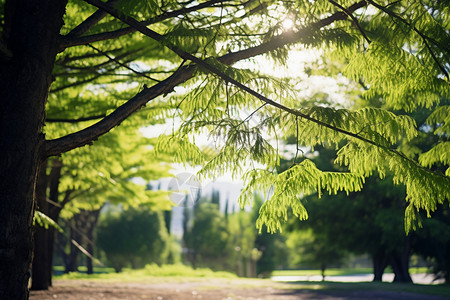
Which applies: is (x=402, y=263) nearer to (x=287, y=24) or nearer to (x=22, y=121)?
(x=287, y=24)

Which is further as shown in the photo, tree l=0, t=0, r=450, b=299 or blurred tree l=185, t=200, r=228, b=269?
blurred tree l=185, t=200, r=228, b=269

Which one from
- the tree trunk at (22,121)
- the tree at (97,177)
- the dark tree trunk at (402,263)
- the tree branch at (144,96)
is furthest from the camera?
the dark tree trunk at (402,263)

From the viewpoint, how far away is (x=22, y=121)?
4156 millimetres

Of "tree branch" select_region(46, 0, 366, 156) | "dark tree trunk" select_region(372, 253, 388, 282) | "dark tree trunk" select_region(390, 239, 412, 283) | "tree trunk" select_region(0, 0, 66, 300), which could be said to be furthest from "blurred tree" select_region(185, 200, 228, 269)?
"tree trunk" select_region(0, 0, 66, 300)

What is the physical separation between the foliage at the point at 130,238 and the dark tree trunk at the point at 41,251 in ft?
113

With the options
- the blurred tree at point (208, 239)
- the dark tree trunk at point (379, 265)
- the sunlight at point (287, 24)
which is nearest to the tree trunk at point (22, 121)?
the sunlight at point (287, 24)

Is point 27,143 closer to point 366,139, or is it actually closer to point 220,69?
point 220,69

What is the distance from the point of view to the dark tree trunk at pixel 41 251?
12664 mm

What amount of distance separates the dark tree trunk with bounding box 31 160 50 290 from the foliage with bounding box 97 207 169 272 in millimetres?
34466

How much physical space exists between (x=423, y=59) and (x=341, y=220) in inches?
774

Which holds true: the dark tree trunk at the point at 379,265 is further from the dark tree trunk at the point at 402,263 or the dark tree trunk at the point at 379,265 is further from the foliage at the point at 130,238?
the foliage at the point at 130,238

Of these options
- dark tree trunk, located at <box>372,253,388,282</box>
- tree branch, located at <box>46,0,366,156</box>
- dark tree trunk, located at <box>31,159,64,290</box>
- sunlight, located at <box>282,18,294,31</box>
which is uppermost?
sunlight, located at <box>282,18,294,31</box>

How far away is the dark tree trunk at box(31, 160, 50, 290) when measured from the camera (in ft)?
41.5

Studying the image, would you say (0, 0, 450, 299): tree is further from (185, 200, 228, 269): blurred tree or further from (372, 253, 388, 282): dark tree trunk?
(185, 200, 228, 269): blurred tree
